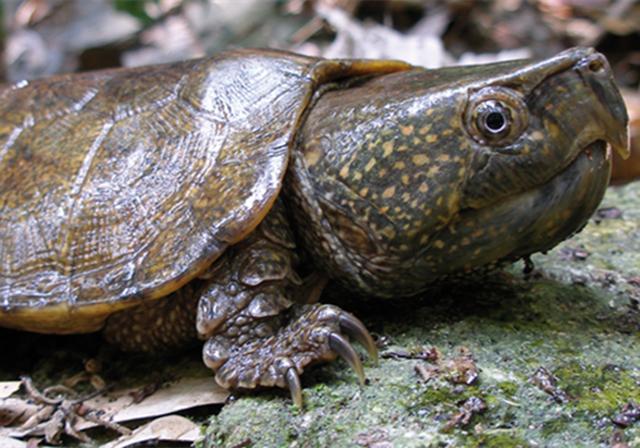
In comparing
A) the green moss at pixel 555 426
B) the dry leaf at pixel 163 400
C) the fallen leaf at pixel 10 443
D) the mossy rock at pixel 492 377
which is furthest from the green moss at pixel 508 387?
the fallen leaf at pixel 10 443

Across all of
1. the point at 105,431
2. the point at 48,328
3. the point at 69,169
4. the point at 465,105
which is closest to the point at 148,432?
the point at 105,431

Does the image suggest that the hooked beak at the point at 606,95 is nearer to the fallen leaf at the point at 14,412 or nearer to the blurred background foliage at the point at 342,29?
the fallen leaf at the point at 14,412

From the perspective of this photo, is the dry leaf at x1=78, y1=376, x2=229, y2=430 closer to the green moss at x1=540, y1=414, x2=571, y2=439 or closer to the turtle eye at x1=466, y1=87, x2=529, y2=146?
the green moss at x1=540, y1=414, x2=571, y2=439

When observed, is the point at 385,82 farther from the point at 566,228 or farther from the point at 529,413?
the point at 529,413

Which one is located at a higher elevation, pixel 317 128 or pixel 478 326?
pixel 317 128

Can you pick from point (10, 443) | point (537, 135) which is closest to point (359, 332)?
point (537, 135)

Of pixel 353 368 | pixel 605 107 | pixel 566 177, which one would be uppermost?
pixel 605 107

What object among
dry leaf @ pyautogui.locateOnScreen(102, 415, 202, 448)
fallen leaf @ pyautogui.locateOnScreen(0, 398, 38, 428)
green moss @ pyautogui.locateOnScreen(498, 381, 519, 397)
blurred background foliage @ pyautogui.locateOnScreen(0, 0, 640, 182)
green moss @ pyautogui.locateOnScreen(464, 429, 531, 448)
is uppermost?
blurred background foliage @ pyautogui.locateOnScreen(0, 0, 640, 182)

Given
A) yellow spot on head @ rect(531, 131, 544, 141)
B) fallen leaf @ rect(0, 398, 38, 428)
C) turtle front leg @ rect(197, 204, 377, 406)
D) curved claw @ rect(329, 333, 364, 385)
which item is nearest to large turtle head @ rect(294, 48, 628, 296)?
yellow spot on head @ rect(531, 131, 544, 141)
